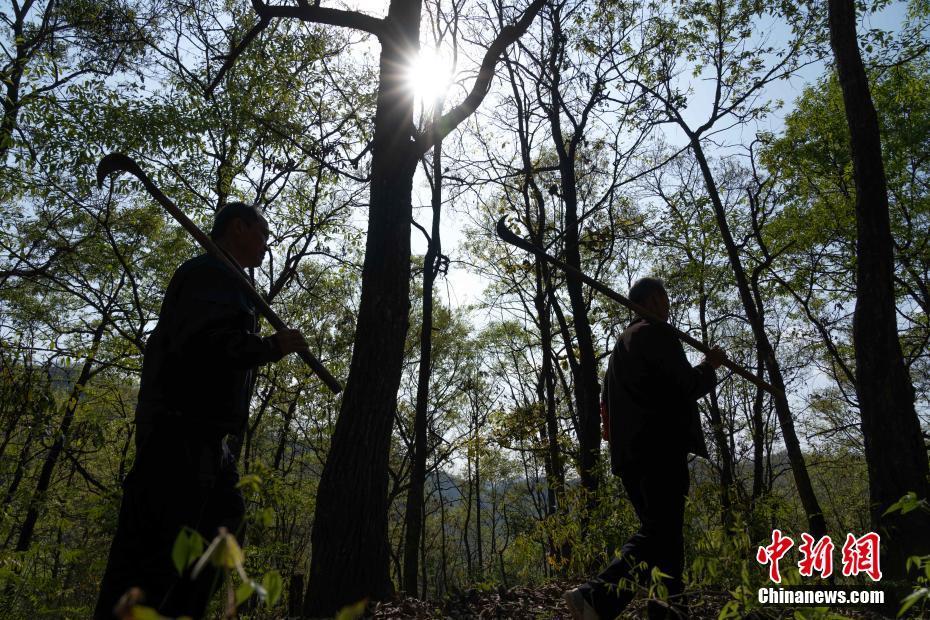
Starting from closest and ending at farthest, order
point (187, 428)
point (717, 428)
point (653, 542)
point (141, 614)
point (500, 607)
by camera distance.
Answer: point (141, 614)
point (187, 428)
point (653, 542)
point (500, 607)
point (717, 428)

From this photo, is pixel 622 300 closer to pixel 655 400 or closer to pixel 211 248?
pixel 655 400

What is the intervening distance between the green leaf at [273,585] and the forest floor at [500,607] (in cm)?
314

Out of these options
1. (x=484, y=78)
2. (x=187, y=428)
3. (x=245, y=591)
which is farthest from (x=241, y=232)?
(x=484, y=78)

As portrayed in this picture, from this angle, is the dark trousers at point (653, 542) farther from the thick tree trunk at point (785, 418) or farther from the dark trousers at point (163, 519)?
the thick tree trunk at point (785, 418)

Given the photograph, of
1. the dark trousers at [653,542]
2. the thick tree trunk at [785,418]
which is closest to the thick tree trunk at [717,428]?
the thick tree trunk at [785,418]

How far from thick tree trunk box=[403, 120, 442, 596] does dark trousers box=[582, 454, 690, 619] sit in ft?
26.4

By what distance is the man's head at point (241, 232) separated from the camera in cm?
286

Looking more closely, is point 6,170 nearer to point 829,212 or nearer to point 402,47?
point 402,47

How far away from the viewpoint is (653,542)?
118 inches

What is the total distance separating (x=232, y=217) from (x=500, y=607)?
322cm

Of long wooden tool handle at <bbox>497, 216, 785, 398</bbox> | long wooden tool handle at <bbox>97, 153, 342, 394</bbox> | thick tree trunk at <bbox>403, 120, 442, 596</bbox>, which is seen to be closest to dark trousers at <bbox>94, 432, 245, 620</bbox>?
long wooden tool handle at <bbox>97, 153, 342, 394</bbox>

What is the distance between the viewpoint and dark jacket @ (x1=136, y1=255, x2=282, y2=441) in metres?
2.38
